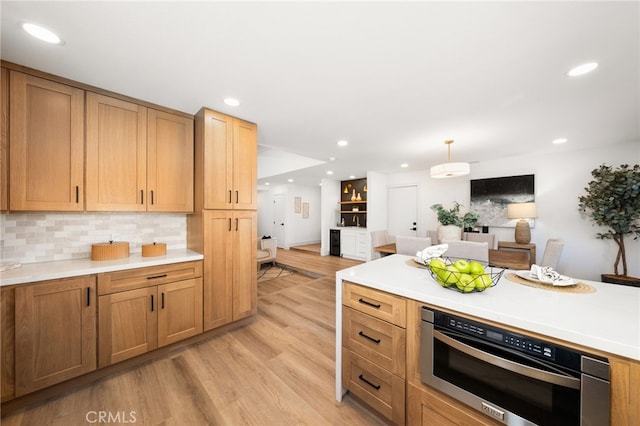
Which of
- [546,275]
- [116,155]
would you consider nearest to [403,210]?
[546,275]

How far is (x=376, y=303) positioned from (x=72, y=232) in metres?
2.70

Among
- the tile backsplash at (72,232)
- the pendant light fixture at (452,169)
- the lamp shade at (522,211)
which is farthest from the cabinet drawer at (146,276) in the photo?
the lamp shade at (522,211)

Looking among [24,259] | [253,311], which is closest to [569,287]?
[253,311]

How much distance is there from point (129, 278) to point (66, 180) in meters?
0.94

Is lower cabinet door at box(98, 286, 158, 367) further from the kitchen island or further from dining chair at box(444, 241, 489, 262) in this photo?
dining chair at box(444, 241, 489, 262)

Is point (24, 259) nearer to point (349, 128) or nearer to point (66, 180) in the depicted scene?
point (66, 180)

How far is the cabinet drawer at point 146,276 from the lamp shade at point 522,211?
4.94 meters

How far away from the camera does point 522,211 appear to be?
12.5ft

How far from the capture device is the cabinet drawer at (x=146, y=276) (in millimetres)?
1741

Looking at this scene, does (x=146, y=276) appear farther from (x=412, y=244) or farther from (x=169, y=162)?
(x=412, y=244)

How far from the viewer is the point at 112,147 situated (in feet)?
6.53

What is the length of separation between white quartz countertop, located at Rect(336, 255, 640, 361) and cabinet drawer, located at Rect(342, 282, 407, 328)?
0.05 m

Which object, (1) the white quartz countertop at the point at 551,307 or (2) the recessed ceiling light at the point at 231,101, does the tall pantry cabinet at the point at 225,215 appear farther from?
(1) the white quartz countertop at the point at 551,307

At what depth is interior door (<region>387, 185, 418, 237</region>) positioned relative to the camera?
564 cm
